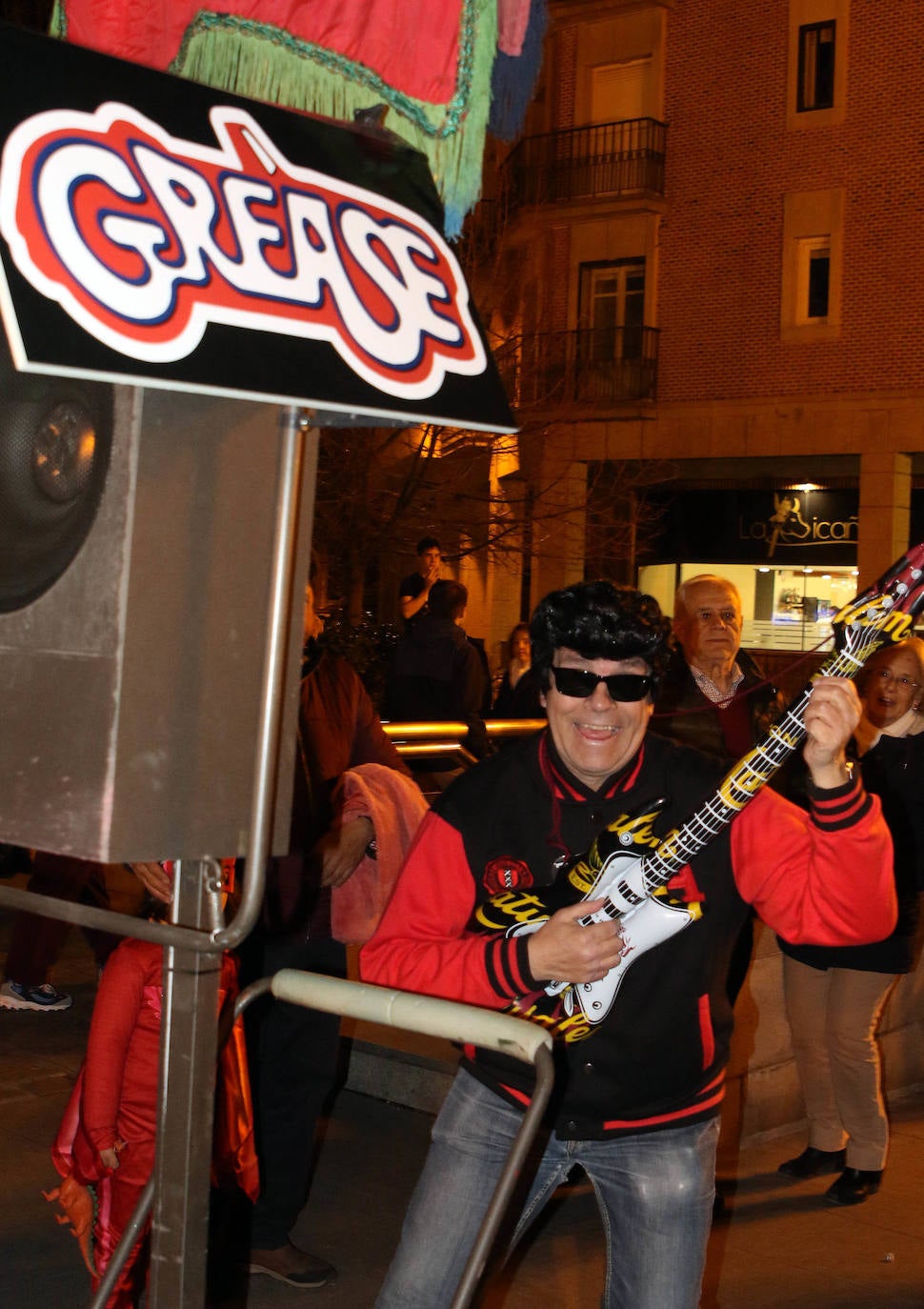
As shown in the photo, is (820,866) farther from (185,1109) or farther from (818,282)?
(818,282)

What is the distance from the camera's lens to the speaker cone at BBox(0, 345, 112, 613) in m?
2.25

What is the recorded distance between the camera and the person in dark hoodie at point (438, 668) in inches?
391

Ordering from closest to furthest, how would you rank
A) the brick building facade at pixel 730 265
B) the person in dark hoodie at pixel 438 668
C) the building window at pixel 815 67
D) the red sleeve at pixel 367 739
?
the red sleeve at pixel 367 739 → the person in dark hoodie at pixel 438 668 → the brick building facade at pixel 730 265 → the building window at pixel 815 67

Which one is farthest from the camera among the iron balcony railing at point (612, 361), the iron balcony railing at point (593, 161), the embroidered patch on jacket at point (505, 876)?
A: the iron balcony railing at point (612, 361)

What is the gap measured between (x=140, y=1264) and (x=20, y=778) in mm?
2303

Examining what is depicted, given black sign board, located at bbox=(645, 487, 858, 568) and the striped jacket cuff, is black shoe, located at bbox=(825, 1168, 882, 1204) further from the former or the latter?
black sign board, located at bbox=(645, 487, 858, 568)

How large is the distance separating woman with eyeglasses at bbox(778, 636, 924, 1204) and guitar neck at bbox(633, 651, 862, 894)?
2.72 m

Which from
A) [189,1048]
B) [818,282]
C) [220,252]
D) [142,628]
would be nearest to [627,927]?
[189,1048]

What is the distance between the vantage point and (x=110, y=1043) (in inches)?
154

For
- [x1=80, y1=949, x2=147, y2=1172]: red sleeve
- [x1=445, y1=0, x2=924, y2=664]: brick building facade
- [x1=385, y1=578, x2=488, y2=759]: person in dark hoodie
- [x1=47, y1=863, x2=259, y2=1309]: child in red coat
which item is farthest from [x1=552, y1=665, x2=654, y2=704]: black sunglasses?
[x1=445, y1=0, x2=924, y2=664]: brick building facade

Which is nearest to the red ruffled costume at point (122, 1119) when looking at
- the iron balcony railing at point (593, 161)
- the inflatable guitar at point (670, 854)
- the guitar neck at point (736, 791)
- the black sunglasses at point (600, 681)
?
the inflatable guitar at point (670, 854)

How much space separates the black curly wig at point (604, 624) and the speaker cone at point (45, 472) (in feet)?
3.74

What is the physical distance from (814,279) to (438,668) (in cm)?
1671

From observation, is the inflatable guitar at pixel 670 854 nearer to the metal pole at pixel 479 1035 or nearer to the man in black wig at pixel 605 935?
the man in black wig at pixel 605 935
